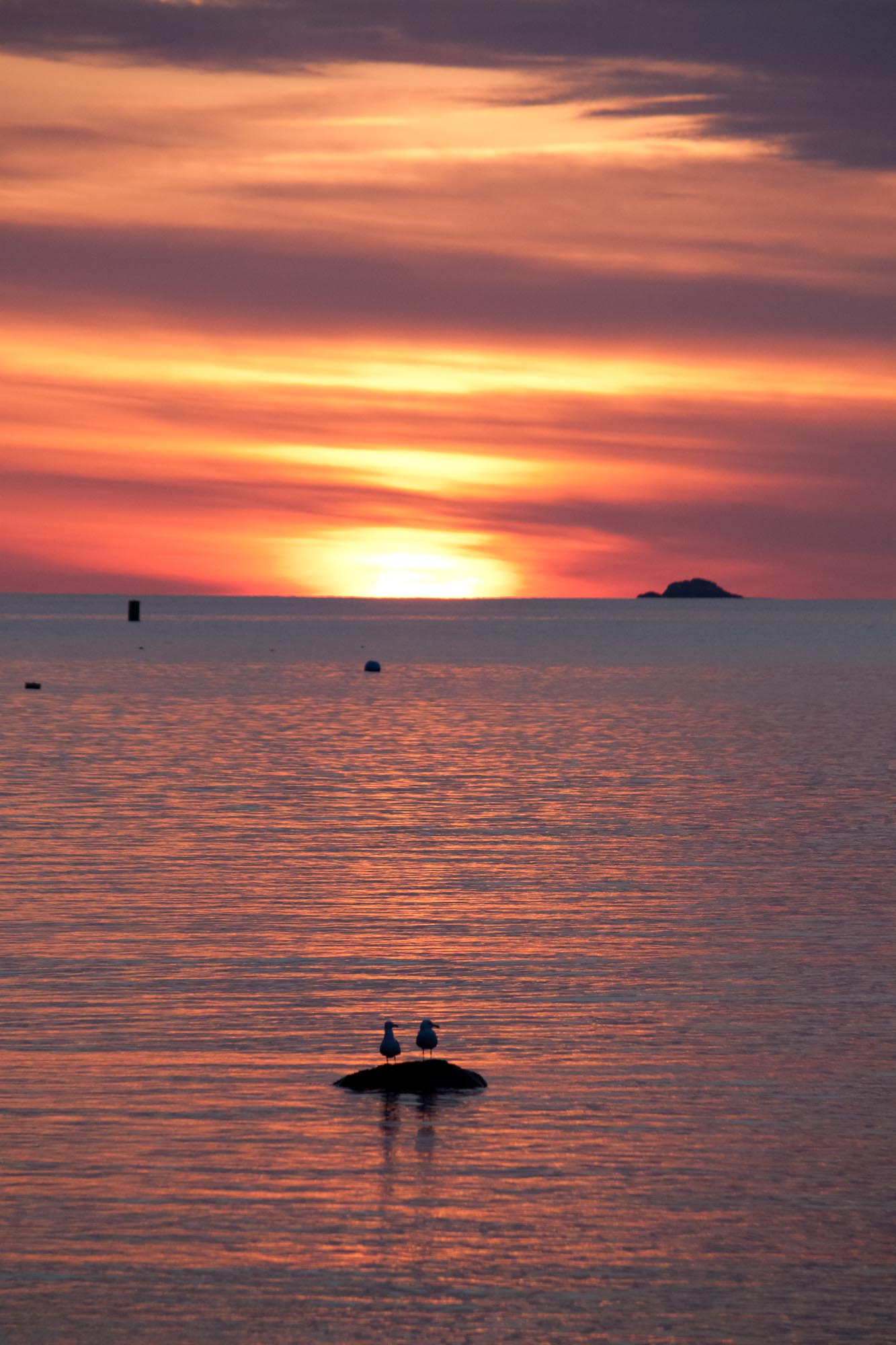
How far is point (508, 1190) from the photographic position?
693 inches

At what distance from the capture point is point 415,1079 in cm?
2089

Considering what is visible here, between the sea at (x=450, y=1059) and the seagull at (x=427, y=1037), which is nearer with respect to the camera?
Result: the sea at (x=450, y=1059)

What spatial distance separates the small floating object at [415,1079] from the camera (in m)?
20.9

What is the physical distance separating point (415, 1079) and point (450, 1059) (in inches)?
60.5

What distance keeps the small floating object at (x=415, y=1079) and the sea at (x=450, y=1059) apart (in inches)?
7.1

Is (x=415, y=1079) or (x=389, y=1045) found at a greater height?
(x=389, y=1045)

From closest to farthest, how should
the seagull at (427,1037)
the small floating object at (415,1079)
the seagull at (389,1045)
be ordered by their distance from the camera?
the seagull at (389,1045)
the small floating object at (415,1079)
the seagull at (427,1037)

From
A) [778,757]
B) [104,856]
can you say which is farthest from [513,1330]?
[778,757]

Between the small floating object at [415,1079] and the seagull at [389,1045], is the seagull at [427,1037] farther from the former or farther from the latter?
the seagull at [389,1045]

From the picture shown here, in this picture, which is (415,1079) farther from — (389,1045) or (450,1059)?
(450,1059)

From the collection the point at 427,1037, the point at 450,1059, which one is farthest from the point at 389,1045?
the point at 450,1059

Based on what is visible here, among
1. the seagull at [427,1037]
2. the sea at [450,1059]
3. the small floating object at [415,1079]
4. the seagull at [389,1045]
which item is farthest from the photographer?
the seagull at [427,1037]

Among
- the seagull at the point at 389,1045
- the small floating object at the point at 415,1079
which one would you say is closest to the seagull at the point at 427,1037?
the small floating object at the point at 415,1079

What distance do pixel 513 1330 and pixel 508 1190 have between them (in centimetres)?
315
